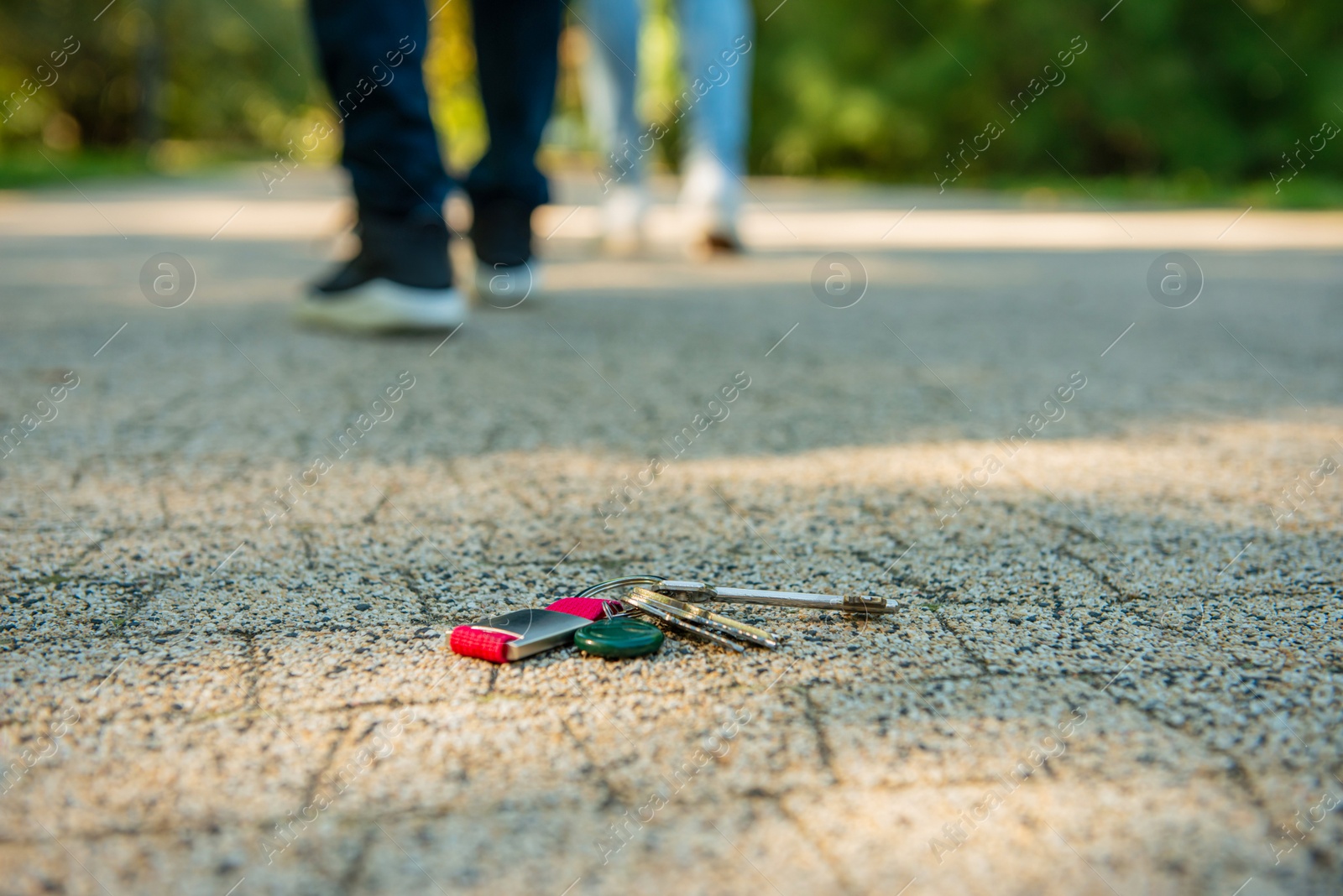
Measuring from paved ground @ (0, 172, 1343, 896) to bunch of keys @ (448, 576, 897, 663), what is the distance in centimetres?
2

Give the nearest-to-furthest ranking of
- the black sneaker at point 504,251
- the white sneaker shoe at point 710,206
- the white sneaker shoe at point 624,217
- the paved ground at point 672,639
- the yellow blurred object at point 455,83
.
→ the paved ground at point 672,639
the black sneaker at point 504,251
the white sneaker shoe at point 710,206
the white sneaker shoe at point 624,217
the yellow blurred object at point 455,83

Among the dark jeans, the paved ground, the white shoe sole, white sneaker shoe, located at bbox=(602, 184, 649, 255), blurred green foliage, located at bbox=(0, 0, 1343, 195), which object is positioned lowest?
the paved ground

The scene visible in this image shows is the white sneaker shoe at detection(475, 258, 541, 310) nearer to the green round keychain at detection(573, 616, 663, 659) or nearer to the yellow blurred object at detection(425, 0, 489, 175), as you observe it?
the green round keychain at detection(573, 616, 663, 659)

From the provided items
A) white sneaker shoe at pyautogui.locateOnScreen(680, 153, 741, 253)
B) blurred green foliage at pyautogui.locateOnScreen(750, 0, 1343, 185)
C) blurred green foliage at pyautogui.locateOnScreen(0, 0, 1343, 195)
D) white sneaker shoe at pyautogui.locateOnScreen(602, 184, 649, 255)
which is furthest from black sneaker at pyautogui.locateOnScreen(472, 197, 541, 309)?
blurred green foliage at pyautogui.locateOnScreen(750, 0, 1343, 185)

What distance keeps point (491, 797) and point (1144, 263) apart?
4667mm

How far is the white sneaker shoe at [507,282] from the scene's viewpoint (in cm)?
348

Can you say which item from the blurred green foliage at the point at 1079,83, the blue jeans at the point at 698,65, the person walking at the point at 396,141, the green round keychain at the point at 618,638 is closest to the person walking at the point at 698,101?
the blue jeans at the point at 698,65

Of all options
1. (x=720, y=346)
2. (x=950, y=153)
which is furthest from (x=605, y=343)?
(x=950, y=153)

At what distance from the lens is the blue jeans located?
4.20m

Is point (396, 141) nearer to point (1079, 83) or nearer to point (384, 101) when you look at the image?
point (384, 101)

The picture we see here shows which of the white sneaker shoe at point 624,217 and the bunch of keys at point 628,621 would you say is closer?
the bunch of keys at point 628,621

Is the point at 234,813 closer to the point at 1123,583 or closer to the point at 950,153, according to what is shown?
the point at 1123,583

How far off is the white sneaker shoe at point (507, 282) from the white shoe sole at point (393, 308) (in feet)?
1.74

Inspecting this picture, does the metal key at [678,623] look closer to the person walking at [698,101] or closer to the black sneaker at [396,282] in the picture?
the black sneaker at [396,282]
